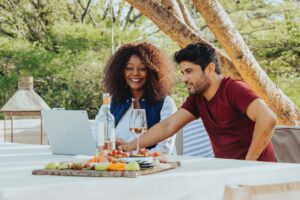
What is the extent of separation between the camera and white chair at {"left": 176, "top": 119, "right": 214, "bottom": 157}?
3838 mm

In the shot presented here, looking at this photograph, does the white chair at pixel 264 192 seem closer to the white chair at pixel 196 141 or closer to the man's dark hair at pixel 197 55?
the man's dark hair at pixel 197 55

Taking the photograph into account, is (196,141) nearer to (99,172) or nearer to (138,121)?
(138,121)

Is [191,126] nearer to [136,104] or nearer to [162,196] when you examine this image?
[136,104]

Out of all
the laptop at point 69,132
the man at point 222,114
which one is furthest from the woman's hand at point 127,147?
the laptop at point 69,132

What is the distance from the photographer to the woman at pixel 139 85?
144 inches

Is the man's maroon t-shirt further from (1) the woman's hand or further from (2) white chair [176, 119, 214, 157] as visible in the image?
(2) white chair [176, 119, 214, 157]

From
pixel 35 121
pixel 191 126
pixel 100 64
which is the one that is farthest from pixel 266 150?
pixel 100 64

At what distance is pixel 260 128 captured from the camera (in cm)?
301

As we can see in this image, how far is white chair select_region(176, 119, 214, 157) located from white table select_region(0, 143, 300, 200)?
4.11 feet

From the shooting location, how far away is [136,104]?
3709 mm

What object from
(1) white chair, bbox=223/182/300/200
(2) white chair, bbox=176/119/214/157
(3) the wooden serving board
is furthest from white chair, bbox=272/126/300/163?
(1) white chair, bbox=223/182/300/200

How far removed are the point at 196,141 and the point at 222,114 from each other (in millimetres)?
701

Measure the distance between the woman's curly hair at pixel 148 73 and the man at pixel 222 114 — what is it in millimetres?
370

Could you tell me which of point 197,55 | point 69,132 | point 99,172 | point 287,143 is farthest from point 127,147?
point 99,172
